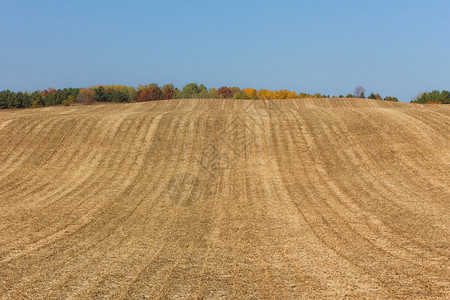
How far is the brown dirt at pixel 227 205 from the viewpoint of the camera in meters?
12.4

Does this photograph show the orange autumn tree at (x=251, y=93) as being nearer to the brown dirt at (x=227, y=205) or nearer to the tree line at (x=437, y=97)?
the tree line at (x=437, y=97)

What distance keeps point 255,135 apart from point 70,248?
23837 mm

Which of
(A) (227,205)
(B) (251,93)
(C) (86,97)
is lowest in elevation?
(A) (227,205)

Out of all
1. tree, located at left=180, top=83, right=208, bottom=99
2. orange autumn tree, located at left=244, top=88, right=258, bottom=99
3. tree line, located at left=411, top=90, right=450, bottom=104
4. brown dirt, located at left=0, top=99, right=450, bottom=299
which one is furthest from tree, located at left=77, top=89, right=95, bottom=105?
tree line, located at left=411, top=90, right=450, bottom=104

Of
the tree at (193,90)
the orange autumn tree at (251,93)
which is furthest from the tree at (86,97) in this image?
the orange autumn tree at (251,93)

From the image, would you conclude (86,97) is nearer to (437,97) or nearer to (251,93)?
(251,93)

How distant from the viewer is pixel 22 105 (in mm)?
Result: 103938

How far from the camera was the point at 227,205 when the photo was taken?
882 inches

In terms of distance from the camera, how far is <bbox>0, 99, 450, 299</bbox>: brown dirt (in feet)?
40.8

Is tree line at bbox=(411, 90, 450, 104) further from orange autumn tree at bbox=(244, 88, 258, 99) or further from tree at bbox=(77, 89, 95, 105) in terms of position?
tree at bbox=(77, 89, 95, 105)

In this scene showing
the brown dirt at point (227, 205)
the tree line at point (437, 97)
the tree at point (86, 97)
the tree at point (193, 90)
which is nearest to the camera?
the brown dirt at point (227, 205)

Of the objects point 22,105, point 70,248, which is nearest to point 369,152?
point 70,248

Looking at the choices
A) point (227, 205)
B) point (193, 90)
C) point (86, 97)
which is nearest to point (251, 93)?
point (193, 90)

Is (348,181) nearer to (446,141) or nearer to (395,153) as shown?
(395,153)
